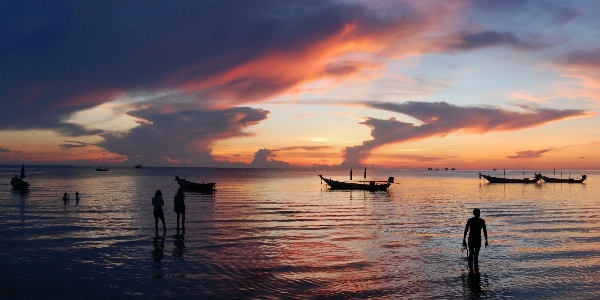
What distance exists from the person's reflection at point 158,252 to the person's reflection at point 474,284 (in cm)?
→ 913

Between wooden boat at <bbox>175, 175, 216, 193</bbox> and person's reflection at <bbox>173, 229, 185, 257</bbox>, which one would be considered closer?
person's reflection at <bbox>173, 229, 185, 257</bbox>

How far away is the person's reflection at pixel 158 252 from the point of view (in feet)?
47.0

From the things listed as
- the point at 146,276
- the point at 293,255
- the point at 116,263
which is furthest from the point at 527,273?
the point at 116,263

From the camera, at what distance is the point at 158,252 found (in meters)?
16.5

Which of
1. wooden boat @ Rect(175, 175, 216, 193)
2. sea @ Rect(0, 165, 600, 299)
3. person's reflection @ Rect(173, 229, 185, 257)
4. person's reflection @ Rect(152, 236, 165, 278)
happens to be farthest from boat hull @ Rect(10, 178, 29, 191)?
person's reflection @ Rect(152, 236, 165, 278)

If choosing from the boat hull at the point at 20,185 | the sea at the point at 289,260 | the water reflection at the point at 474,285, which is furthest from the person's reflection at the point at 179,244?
the boat hull at the point at 20,185

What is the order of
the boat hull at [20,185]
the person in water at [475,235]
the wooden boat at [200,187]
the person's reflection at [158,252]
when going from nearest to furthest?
the person in water at [475,235] → the person's reflection at [158,252] → the boat hull at [20,185] → the wooden boat at [200,187]

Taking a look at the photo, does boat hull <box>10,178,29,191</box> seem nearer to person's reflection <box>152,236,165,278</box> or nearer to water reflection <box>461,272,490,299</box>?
person's reflection <box>152,236,165,278</box>

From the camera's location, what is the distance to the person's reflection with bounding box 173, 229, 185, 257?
16.3m

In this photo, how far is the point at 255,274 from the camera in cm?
1338

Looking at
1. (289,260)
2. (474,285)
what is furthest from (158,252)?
(474,285)

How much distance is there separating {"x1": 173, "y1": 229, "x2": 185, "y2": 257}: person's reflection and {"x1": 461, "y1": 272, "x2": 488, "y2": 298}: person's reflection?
10.1 meters

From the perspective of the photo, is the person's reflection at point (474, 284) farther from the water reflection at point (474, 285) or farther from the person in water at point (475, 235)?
the person in water at point (475, 235)

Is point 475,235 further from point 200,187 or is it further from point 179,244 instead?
point 200,187
